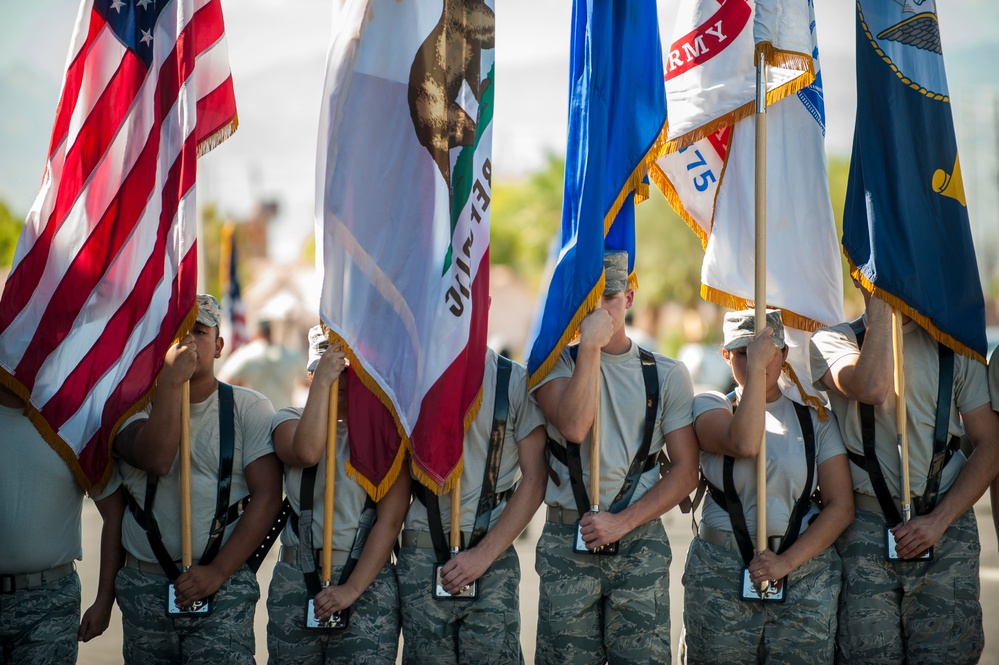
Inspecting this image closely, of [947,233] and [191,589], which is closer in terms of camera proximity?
[191,589]

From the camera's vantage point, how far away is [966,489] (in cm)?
448

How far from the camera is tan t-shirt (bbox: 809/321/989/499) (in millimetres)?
4566

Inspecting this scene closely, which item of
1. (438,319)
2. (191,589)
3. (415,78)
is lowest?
(191,589)

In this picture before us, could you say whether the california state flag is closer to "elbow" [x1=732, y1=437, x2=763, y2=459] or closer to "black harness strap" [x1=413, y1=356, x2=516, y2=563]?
"black harness strap" [x1=413, y1=356, x2=516, y2=563]

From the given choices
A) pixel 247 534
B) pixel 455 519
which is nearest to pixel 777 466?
pixel 455 519

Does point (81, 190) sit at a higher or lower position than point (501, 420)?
higher

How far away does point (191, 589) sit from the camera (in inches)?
171

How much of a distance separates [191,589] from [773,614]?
8.45 ft

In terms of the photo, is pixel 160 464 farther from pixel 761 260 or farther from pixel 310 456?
pixel 761 260

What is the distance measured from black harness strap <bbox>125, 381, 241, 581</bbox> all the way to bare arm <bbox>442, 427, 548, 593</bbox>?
107 centimetres

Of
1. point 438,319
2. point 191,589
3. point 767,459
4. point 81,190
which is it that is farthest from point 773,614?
point 81,190

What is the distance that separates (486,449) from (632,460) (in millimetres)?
670

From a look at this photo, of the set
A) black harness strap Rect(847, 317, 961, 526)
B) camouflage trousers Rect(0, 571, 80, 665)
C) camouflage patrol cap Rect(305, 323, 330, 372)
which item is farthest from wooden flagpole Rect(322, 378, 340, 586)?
black harness strap Rect(847, 317, 961, 526)

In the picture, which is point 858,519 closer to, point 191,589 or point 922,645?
point 922,645
